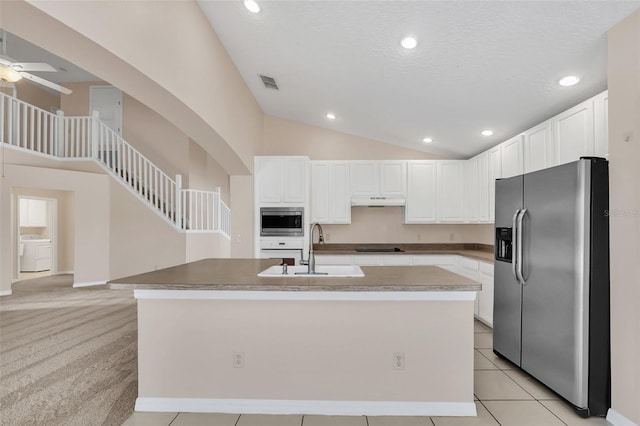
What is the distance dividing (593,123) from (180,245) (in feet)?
21.9

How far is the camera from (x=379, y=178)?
5.32 metres

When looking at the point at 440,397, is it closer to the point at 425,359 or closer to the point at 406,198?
the point at 425,359

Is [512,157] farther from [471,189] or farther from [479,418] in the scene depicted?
[479,418]

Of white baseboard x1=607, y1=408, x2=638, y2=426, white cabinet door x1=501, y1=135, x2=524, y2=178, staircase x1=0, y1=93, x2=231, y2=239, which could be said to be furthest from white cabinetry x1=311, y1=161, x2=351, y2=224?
white baseboard x1=607, y1=408, x2=638, y2=426

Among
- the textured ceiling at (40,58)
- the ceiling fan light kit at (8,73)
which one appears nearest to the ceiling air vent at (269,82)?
the ceiling fan light kit at (8,73)

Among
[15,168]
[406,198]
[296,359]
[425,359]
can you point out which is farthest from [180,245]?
[425,359]

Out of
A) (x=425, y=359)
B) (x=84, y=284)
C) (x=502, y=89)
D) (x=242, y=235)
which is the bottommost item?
(x=84, y=284)

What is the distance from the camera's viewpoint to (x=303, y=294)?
233 centimetres

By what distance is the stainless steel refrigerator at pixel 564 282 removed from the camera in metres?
2.26

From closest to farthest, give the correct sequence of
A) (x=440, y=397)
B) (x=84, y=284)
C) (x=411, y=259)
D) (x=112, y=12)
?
1. (x=112, y=12)
2. (x=440, y=397)
3. (x=411, y=259)
4. (x=84, y=284)

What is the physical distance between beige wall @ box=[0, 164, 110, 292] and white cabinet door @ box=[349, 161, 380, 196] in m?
5.22

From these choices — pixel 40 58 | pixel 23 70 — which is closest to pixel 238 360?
pixel 23 70

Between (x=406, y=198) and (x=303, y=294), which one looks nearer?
(x=303, y=294)

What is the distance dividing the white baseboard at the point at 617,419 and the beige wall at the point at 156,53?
3.99 m
